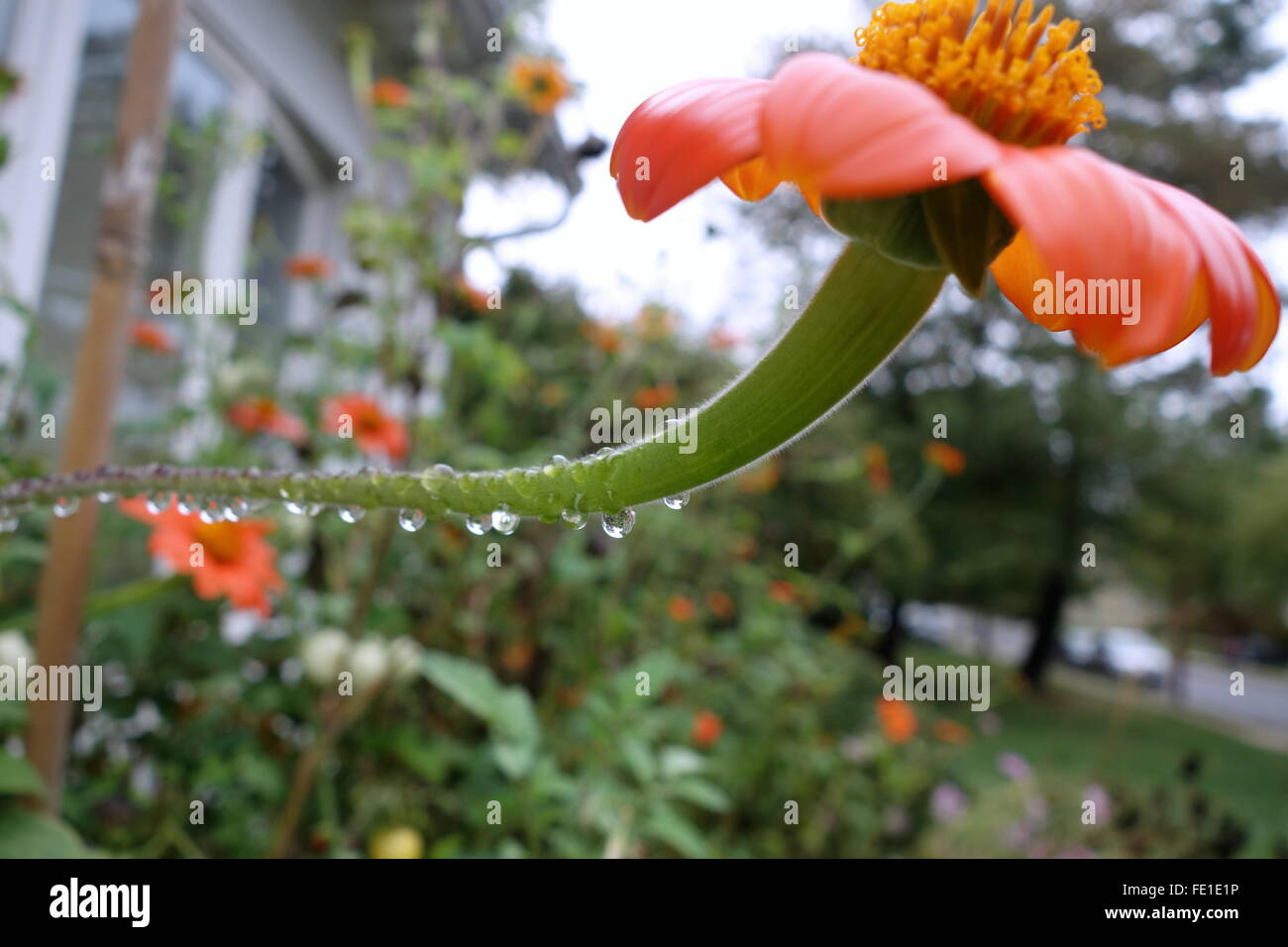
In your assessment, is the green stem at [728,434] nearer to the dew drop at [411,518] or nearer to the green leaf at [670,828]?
the dew drop at [411,518]

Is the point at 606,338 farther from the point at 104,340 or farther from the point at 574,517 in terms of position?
the point at 574,517

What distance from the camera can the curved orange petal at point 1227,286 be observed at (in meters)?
0.29

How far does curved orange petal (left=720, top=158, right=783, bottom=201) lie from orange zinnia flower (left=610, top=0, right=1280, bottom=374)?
6cm

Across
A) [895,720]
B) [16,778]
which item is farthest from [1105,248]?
[895,720]

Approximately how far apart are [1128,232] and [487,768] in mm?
1460

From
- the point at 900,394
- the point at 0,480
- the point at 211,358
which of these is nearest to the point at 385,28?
the point at 211,358

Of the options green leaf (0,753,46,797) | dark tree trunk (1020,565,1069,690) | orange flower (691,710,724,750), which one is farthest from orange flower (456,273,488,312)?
dark tree trunk (1020,565,1069,690)

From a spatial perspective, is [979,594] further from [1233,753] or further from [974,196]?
[974,196]

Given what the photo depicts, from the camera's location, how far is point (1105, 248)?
261mm

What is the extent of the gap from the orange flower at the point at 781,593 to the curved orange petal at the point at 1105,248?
7.92 ft

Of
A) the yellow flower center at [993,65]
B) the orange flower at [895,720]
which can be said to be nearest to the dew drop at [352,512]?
the yellow flower center at [993,65]

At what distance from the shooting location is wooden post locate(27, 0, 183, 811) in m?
0.76

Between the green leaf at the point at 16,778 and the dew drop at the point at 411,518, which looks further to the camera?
the green leaf at the point at 16,778
